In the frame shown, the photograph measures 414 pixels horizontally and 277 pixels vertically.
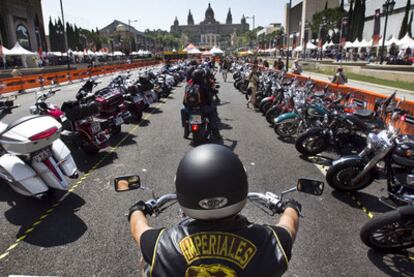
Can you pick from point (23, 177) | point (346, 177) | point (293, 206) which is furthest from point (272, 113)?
point (293, 206)

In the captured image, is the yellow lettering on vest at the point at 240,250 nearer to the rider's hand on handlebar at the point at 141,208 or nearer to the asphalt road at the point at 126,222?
the rider's hand on handlebar at the point at 141,208

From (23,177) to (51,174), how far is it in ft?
1.11

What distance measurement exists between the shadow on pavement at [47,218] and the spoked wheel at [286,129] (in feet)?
17.5

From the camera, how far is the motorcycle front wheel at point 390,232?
10.6 ft

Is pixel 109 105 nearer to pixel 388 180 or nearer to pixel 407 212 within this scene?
pixel 388 180

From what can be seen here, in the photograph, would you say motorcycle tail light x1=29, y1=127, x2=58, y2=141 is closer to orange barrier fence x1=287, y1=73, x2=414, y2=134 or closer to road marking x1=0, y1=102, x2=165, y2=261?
road marking x1=0, y1=102, x2=165, y2=261

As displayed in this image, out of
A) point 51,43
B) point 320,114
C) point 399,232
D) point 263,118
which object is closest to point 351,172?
point 399,232

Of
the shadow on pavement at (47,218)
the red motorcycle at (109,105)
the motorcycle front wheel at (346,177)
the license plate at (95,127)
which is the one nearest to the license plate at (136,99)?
the red motorcycle at (109,105)

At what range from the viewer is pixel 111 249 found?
11.8ft

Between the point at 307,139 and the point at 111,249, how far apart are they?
471 cm

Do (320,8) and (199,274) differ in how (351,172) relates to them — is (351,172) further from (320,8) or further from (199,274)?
(320,8)

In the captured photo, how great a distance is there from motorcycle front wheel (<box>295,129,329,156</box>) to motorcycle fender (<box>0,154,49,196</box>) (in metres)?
4.94

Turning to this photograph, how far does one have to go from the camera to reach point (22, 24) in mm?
55281

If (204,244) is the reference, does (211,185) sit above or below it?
above
